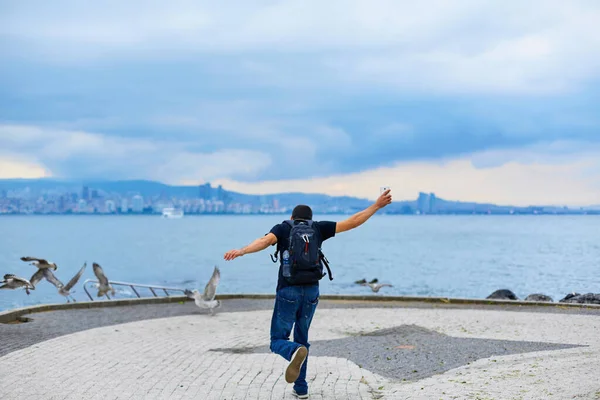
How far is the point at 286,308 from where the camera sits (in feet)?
25.7

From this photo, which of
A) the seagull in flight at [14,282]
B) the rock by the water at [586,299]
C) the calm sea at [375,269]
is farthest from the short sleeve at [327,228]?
the calm sea at [375,269]

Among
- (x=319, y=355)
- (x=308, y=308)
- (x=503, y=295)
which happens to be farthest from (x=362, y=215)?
(x=503, y=295)

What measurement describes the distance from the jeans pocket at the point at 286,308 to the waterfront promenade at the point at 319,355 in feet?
3.54

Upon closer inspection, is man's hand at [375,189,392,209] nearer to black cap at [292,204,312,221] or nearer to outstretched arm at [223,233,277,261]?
black cap at [292,204,312,221]

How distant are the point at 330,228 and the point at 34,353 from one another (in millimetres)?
5454

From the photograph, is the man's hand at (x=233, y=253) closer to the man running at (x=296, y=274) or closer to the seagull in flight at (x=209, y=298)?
the man running at (x=296, y=274)

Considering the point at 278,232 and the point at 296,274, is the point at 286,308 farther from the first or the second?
the point at 278,232

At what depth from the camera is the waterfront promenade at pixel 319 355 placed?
873 cm

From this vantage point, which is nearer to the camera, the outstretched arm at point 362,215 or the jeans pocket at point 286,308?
the jeans pocket at point 286,308

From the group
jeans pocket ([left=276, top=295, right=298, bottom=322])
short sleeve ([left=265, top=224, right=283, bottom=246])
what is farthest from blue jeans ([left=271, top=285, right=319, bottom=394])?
short sleeve ([left=265, top=224, right=283, bottom=246])

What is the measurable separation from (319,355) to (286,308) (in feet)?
11.7

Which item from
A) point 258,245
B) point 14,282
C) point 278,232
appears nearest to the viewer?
point 258,245

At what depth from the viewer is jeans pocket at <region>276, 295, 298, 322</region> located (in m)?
7.80

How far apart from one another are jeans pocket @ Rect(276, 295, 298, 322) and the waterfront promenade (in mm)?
1079
